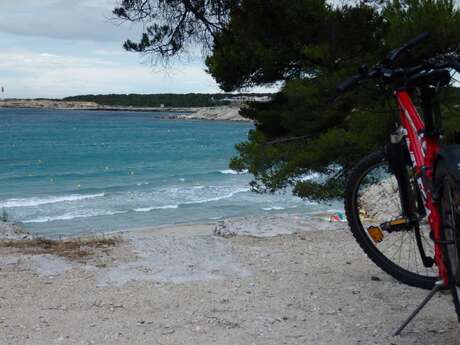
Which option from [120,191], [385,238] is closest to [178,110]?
[120,191]

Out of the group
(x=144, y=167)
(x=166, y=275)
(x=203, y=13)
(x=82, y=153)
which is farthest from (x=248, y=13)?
(x=82, y=153)

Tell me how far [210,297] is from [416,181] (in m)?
1.34

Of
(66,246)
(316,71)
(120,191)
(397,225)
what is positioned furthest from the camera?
(120,191)

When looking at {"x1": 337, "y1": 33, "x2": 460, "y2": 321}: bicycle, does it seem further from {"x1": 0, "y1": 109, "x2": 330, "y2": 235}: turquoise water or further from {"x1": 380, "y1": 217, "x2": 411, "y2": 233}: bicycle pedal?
{"x1": 0, "y1": 109, "x2": 330, "y2": 235}: turquoise water

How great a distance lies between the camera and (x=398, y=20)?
Answer: 11.5m

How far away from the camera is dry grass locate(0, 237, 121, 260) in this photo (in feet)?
15.6

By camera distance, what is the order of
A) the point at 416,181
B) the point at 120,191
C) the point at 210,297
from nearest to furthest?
the point at 416,181 → the point at 210,297 → the point at 120,191

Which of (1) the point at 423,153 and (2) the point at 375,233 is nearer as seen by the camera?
(1) the point at 423,153

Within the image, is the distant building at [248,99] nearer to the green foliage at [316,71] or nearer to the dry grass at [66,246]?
the green foliage at [316,71]

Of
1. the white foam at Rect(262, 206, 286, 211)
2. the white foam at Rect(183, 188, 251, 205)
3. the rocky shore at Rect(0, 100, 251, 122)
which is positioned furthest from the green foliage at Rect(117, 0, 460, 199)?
the rocky shore at Rect(0, 100, 251, 122)

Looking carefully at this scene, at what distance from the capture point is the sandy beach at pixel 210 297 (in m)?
3.05

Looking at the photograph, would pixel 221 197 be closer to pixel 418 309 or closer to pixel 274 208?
pixel 274 208

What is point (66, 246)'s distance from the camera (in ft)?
16.5

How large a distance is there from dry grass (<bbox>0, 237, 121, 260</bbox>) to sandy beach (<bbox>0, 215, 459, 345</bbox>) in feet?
0.21
